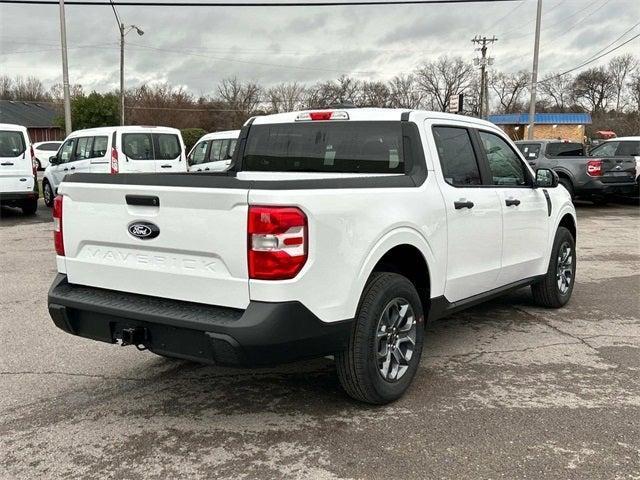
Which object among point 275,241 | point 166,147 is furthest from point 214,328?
point 166,147

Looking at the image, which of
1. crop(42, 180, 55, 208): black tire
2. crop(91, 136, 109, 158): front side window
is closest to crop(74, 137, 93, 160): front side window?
crop(91, 136, 109, 158): front side window

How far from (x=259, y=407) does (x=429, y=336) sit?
2.00 meters

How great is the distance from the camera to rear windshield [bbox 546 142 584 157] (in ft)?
55.0

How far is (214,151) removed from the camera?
16.9m

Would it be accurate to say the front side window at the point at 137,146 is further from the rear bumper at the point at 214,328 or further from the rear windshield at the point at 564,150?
the rear bumper at the point at 214,328

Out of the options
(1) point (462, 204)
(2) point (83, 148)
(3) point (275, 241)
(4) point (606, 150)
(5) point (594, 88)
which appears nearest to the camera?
(3) point (275, 241)

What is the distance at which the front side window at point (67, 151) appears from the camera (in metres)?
15.2

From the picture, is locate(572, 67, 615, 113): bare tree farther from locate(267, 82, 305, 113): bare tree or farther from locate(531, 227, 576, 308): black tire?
locate(531, 227, 576, 308): black tire

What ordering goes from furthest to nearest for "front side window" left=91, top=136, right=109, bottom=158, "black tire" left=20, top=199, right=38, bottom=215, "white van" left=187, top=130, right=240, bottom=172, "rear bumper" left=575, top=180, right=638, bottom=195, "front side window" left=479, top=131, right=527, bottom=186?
"white van" left=187, top=130, right=240, bottom=172, "rear bumper" left=575, top=180, right=638, bottom=195, "black tire" left=20, top=199, right=38, bottom=215, "front side window" left=91, top=136, right=109, bottom=158, "front side window" left=479, top=131, right=527, bottom=186

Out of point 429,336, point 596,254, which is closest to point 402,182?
point 429,336

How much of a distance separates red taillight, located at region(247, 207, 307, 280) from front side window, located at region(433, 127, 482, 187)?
5.55 ft

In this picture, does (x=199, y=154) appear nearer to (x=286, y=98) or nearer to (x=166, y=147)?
(x=166, y=147)

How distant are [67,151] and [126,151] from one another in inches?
86.7

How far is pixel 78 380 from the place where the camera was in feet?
14.3
